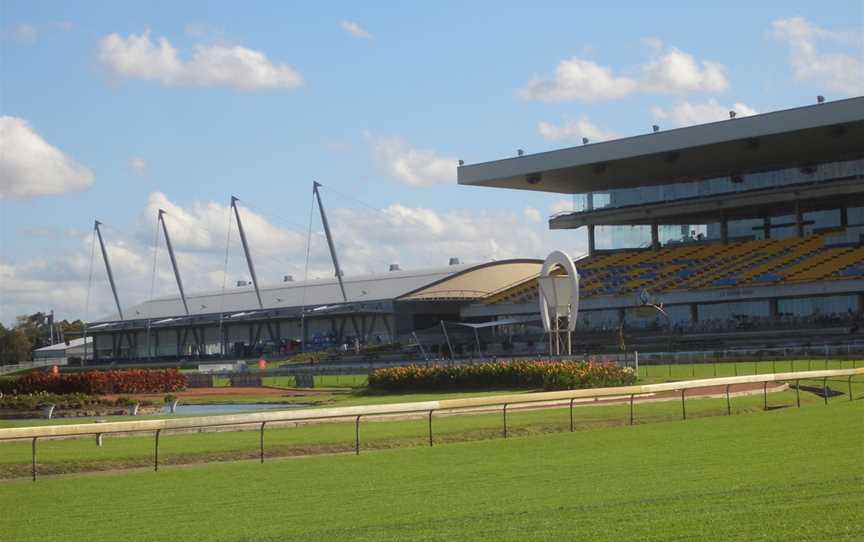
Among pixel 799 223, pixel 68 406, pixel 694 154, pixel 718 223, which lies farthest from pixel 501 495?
pixel 718 223

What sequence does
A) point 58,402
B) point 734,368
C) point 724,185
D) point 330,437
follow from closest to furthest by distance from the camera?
point 330,437, point 58,402, point 734,368, point 724,185

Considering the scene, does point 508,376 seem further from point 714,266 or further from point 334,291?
point 334,291

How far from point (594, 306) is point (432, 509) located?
205 feet

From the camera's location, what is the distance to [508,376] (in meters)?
41.8

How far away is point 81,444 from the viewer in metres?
23.8

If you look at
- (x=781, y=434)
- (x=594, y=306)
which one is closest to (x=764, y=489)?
(x=781, y=434)

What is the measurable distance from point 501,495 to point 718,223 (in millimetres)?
70974

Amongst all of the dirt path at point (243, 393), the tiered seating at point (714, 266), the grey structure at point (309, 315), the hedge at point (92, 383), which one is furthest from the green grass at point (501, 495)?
the grey structure at point (309, 315)

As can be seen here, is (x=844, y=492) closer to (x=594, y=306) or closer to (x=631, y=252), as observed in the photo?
(x=594, y=306)

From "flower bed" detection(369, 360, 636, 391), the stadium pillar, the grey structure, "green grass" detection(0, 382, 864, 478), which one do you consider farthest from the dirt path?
the stadium pillar

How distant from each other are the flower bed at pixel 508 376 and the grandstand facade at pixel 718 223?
83.4 ft

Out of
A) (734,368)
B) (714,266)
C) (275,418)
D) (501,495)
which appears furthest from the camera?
(714,266)

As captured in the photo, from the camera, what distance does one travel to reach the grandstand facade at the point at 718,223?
6688 cm

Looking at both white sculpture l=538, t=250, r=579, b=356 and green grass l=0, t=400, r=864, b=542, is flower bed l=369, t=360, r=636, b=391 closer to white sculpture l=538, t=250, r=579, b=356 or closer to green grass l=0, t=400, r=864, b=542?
white sculpture l=538, t=250, r=579, b=356
